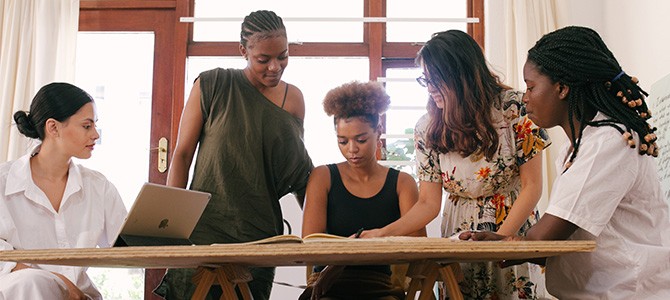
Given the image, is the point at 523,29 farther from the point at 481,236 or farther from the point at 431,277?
the point at 481,236

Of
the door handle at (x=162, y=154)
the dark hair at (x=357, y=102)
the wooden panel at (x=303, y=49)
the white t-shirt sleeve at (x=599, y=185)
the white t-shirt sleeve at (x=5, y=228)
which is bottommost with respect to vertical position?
the white t-shirt sleeve at (x=5, y=228)

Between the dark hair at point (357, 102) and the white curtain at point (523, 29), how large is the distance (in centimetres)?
159

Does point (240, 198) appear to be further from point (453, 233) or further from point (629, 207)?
point (629, 207)

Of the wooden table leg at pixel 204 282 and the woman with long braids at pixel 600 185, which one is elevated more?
the woman with long braids at pixel 600 185

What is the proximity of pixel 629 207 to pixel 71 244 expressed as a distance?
69.9 inches

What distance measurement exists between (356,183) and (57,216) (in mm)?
997

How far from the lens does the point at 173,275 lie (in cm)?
243

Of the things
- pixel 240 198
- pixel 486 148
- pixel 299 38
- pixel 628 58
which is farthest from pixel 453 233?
pixel 299 38

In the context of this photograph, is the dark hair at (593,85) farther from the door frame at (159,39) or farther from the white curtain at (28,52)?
the white curtain at (28,52)

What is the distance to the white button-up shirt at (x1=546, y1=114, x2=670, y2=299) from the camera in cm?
165

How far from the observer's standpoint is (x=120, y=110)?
4.43 metres

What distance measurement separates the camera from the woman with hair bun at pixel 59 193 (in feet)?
8.52

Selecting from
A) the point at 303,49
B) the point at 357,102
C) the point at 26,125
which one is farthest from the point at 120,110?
the point at 357,102

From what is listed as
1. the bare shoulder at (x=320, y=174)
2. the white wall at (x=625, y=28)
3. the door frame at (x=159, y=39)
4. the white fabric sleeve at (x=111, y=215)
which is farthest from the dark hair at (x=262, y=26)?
the door frame at (x=159, y=39)
